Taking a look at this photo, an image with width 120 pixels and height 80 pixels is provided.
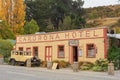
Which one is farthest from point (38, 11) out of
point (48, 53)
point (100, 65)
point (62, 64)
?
point (100, 65)

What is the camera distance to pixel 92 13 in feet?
397

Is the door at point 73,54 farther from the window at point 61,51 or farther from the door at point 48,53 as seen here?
the door at point 48,53

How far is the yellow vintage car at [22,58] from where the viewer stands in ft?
148

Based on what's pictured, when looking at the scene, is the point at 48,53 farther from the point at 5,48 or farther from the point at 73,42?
the point at 5,48

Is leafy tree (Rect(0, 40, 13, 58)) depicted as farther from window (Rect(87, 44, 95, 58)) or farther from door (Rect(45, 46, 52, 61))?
window (Rect(87, 44, 95, 58))

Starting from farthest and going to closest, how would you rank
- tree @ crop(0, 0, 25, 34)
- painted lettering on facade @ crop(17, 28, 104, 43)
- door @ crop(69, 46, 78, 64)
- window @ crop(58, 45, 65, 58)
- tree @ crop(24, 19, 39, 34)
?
tree @ crop(24, 19, 39, 34) → tree @ crop(0, 0, 25, 34) → window @ crop(58, 45, 65, 58) → door @ crop(69, 46, 78, 64) → painted lettering on facade @ crop(17, 28, 104, 43)

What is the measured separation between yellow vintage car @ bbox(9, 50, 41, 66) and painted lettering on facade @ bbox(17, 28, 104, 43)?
290 centimetres

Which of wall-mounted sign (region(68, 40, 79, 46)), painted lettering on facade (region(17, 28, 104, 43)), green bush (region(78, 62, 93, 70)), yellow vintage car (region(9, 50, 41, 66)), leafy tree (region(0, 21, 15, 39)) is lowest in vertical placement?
green bush (region(78, 62, 93, 70))

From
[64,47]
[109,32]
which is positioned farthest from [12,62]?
[109,32]

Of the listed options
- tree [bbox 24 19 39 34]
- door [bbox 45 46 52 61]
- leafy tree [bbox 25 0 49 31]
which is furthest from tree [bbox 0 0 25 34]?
door [bbox 45 46 52 61]

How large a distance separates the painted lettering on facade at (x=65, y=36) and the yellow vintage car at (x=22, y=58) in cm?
290

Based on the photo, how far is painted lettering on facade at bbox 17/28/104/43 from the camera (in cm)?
4128

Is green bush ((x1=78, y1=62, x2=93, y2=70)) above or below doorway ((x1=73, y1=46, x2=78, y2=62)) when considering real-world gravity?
below

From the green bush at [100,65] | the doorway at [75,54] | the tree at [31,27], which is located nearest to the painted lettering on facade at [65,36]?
the doorway at [75,54]
